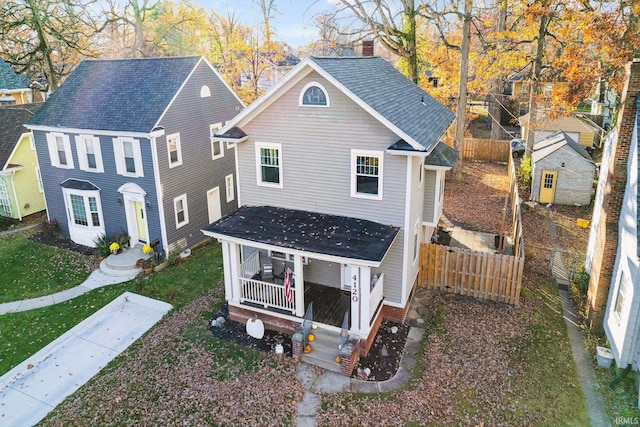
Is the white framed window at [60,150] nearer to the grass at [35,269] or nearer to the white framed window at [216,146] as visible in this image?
the grass at [35,269]

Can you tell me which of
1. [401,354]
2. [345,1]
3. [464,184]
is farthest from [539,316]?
A: [345,1]

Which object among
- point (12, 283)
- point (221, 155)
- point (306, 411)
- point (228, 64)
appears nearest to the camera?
point (306, 411)

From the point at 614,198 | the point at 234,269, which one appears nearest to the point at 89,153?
the point at 234,269

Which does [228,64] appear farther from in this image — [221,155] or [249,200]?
[249,200]

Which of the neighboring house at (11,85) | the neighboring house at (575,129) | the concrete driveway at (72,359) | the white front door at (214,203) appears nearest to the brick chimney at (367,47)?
the white front door at (214,203)

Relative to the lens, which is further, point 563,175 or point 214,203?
point 563,175

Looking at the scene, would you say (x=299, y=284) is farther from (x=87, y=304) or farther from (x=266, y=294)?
(x=87, y=304)
